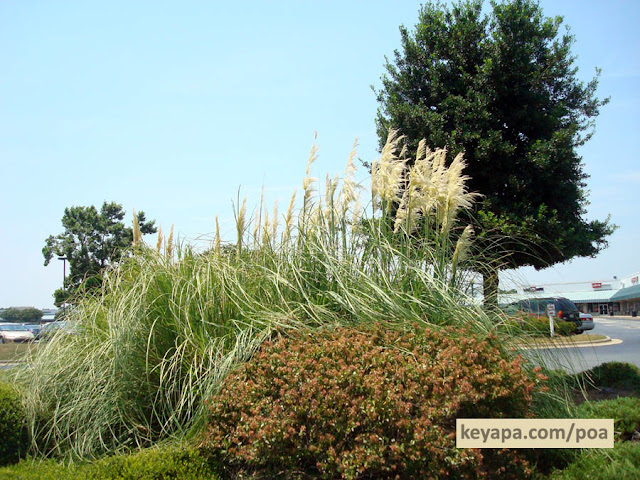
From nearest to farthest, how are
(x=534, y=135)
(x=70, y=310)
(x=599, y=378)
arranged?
(x=70, y=310) < (x=599, y=378) < (x=534, y=135)

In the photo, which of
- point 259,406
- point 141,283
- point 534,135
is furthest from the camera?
point 534,135

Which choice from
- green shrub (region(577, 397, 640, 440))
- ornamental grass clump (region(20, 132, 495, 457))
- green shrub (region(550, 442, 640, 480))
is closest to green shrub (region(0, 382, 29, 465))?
ornamental grass clump (region(20, 132, 495, 457))

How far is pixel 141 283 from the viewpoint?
4984mm

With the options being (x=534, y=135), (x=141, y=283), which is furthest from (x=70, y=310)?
(x=534, y=135)

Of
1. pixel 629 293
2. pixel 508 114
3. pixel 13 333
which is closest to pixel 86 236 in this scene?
pixel 13 333

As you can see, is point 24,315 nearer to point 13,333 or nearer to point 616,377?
point 13,333

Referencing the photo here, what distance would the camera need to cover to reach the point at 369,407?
11.6 ft

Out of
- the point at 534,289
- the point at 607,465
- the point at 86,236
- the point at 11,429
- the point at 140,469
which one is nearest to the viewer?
the point at 140,469

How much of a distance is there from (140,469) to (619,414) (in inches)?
158

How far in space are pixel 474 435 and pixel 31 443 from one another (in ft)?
12.0

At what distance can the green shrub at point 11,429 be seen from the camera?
449 centimetres

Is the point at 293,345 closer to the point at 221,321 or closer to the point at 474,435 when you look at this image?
the point at 221,321

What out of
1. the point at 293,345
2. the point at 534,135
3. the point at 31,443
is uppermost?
the point at 534,135

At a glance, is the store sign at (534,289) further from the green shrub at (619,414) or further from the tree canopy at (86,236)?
the tree canopy at (86,236)
